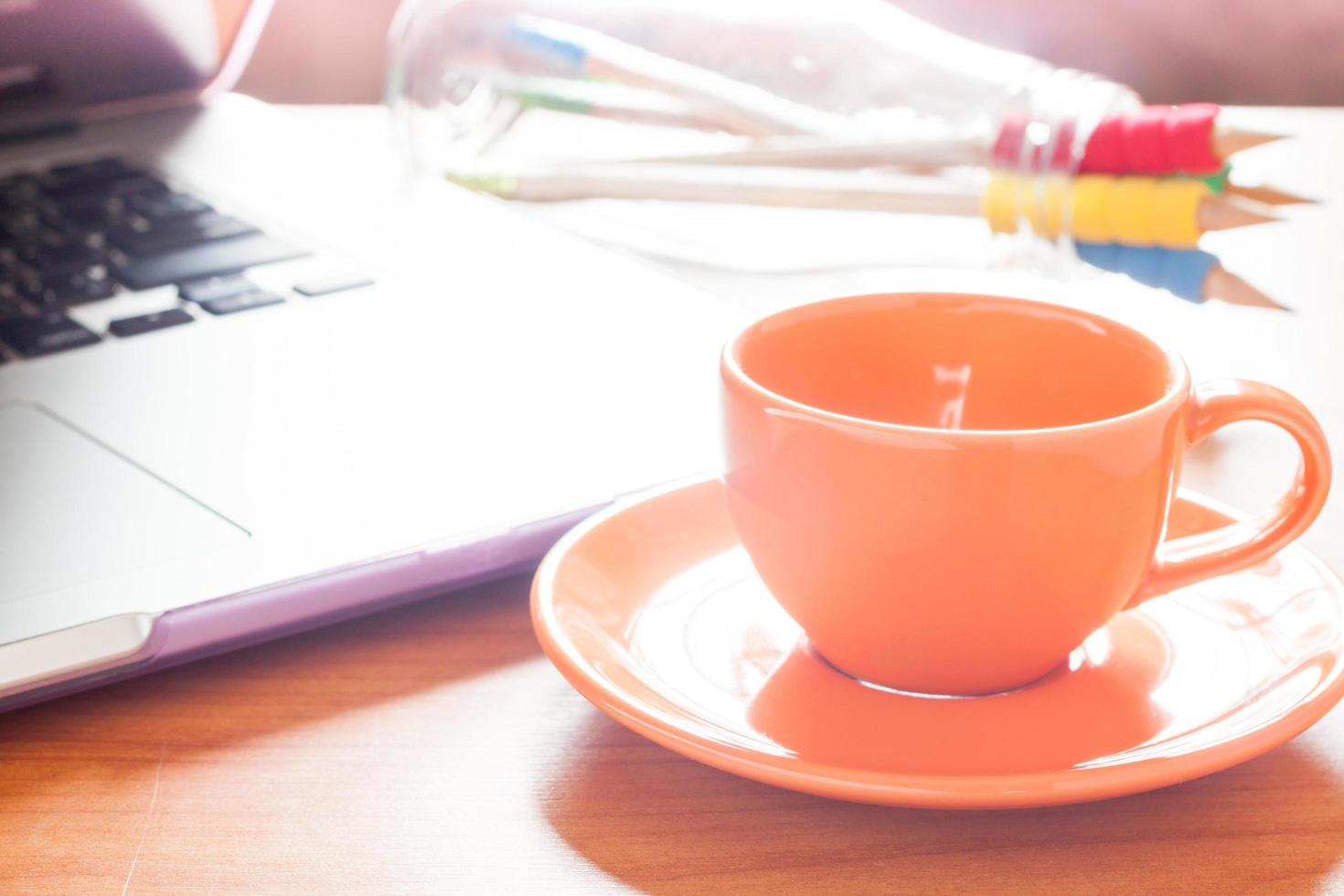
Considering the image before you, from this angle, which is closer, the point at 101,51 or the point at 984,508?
the point at 984,508

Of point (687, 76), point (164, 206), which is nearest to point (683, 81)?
point (687, 76)

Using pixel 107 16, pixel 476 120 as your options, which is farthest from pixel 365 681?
pixel 476 120

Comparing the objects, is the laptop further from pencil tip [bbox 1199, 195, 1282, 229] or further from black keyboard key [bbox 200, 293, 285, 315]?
pencil tip [bbox 1199, 195, 1282, 229]

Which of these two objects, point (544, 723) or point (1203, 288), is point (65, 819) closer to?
point (544, 723)

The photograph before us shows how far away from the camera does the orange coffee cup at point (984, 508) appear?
30cm

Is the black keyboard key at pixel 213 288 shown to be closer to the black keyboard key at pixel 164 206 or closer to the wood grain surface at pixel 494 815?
the black keyboard key at pixel 164 206

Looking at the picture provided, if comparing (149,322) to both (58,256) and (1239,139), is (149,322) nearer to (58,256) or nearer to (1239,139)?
(58,256)

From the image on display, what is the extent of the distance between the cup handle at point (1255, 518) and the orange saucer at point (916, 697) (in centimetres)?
2

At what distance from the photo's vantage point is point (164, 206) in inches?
24.3

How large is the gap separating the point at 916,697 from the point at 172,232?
0.40 meters

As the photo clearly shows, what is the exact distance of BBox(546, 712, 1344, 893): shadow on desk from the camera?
28 centimetres

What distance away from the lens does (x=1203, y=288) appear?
0.55 meters

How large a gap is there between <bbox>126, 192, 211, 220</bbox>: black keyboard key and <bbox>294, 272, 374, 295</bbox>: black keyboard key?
0.35 ft

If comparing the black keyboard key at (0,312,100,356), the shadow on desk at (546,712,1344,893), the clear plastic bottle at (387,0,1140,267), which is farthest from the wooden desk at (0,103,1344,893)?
the clear plastic bottle at (387,0,1140,267)
